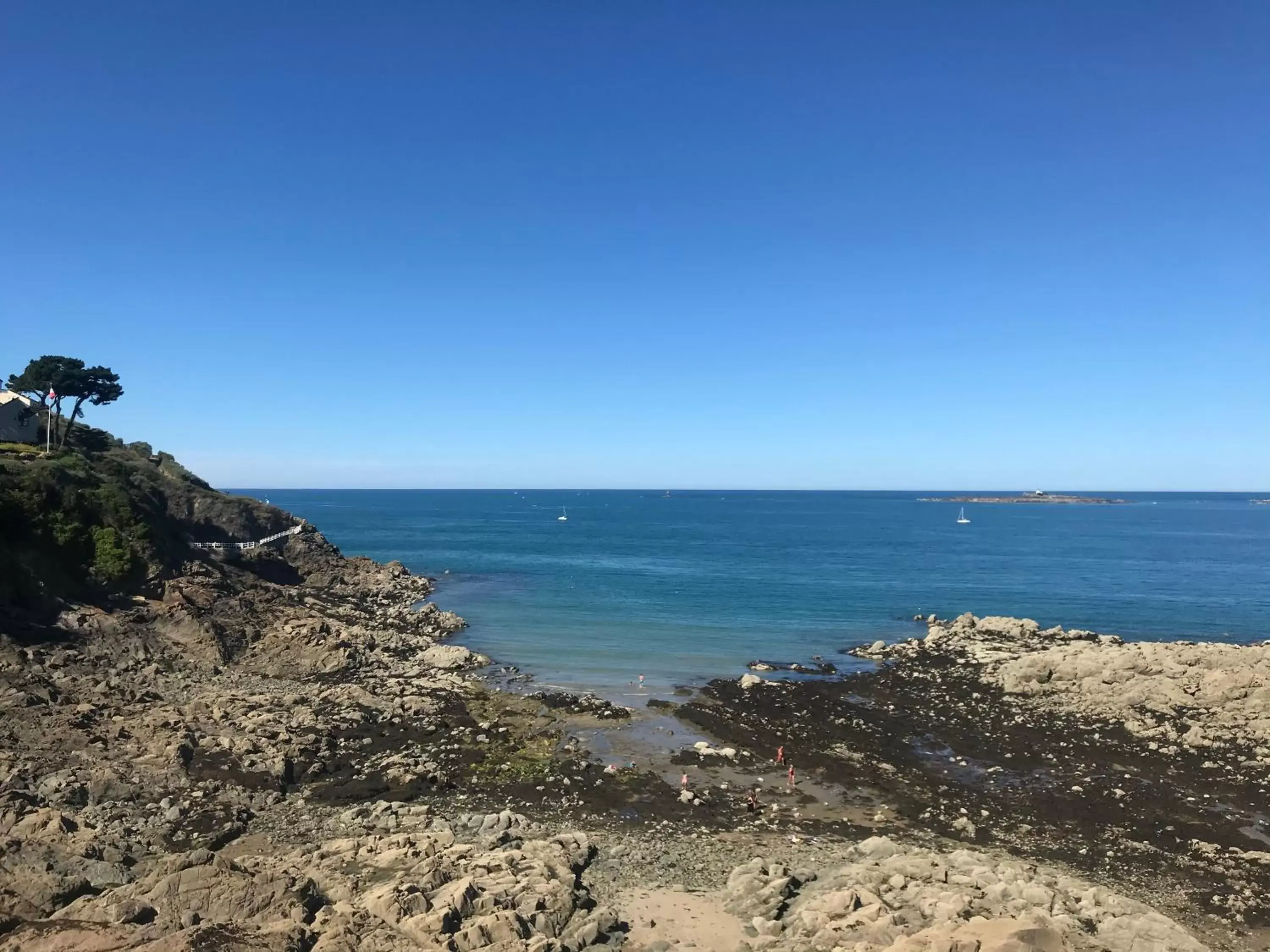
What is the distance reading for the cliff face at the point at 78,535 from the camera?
36.5 meters

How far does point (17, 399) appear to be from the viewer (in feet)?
195

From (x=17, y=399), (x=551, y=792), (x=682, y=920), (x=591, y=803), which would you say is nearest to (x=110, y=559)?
(x=17, y=399)

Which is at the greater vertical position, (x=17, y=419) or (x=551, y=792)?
(x=17, y=419)

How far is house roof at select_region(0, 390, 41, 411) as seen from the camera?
58438 millimetres

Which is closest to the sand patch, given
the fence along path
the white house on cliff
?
the fence along path

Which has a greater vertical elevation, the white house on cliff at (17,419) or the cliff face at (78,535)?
the white house on cliff at (17,419)

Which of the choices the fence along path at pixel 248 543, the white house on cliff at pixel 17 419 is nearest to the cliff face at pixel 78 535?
the fence along path at pixel 248 543

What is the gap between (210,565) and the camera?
5222 cm

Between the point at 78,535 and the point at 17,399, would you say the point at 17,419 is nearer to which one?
the point at 17,399

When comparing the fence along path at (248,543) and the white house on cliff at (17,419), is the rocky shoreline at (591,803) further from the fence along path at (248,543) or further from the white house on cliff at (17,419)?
the white house on cliff at (17,419)

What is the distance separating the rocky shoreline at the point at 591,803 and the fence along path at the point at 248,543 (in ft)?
57.3

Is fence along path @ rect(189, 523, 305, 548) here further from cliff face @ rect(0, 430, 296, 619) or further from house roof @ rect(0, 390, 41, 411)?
house roof @ rect(0, 390, 41, 411)

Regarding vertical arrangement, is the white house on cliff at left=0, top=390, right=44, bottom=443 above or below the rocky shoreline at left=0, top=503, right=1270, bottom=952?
above

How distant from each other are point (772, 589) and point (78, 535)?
53.4m
